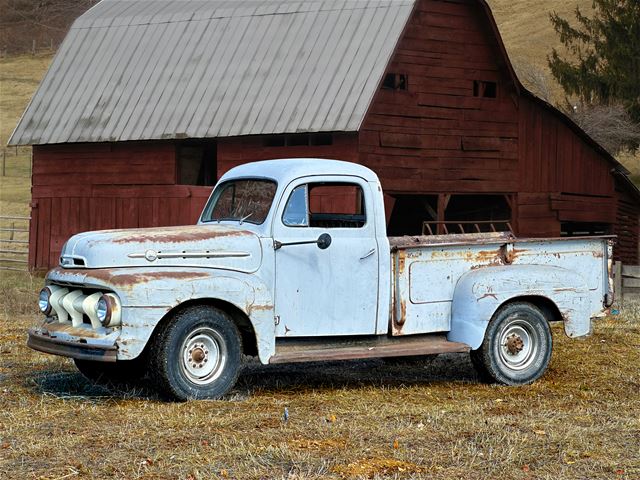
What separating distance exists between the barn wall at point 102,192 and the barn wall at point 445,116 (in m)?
4.06

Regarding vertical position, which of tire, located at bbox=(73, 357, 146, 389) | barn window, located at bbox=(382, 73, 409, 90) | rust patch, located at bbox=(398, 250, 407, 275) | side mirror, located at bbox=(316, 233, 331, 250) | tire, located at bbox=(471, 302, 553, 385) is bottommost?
tire, located at bbox=(73, 357, 146, 389)

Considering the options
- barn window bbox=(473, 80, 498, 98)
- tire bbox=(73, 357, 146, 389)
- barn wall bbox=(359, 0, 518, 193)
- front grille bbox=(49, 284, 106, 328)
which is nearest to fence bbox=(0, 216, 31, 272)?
barn wall bbox=(359, 0, 518, 193)

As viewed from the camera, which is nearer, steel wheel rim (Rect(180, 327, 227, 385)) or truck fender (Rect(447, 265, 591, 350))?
steel wheel rim (Rect(180, 327, 227, 385))

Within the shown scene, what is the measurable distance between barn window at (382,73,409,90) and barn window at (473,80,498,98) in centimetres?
203

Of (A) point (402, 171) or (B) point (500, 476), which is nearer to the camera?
(B) point (500, 476)

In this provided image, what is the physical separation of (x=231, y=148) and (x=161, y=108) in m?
1.80

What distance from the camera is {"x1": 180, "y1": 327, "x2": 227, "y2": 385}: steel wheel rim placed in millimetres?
8844

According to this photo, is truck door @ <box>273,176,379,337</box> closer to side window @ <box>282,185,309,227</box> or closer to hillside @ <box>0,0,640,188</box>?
side window @ <box>282,185,309,227</box>

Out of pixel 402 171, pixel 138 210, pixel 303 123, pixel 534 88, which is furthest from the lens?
pixel 534 88

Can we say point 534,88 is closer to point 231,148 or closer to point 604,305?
point 231,148

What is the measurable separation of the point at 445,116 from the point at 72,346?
1593 cm

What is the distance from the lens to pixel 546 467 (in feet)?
21.9

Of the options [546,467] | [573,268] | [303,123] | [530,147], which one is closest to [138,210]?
[303,123]

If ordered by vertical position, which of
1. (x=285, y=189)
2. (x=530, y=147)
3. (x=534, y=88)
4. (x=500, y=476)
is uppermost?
(x=534, y=88)
